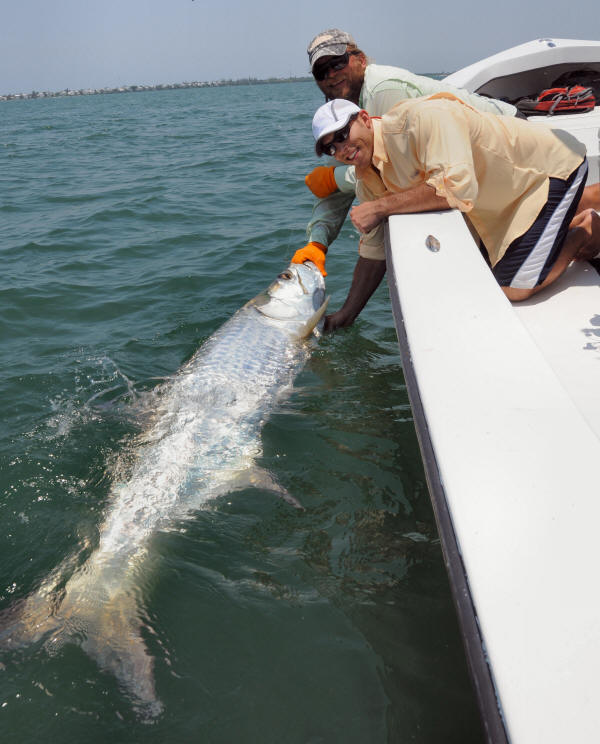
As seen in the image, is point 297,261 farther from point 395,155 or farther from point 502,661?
point 502,661

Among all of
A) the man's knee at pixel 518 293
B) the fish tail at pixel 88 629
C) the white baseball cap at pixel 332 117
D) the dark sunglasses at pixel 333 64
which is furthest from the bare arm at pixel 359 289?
the fish tail at pixel 88 629

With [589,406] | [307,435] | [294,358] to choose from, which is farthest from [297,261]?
[589,406]

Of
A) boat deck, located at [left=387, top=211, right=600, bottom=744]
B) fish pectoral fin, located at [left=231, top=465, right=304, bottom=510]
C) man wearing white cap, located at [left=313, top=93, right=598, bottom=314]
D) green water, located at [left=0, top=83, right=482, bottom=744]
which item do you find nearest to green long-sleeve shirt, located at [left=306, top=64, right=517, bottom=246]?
man wearing white cap, located at [left=313, top=93, right=598, bottom=314]

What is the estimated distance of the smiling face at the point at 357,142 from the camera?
2.90 metres

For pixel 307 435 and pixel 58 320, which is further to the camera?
pixel 58 320

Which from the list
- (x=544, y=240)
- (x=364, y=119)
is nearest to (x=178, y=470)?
(x=364, y=119)

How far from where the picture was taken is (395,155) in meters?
2.98

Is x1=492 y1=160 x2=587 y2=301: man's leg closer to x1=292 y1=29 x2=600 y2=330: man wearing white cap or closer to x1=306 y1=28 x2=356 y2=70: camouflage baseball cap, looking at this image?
x1=292 y1=29 x2=600 y2=330: man wearing white cap

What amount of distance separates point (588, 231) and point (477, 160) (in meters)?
0.95

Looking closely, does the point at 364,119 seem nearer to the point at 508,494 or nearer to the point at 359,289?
the point at 359,289

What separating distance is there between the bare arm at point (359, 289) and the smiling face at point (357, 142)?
3.81ft

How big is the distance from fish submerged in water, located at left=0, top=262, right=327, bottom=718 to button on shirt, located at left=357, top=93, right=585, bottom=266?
1.18 metres

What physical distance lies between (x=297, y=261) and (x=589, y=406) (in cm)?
249

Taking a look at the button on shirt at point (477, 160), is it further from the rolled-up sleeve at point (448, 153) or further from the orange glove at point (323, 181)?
the orange glove at point (323, 181)
